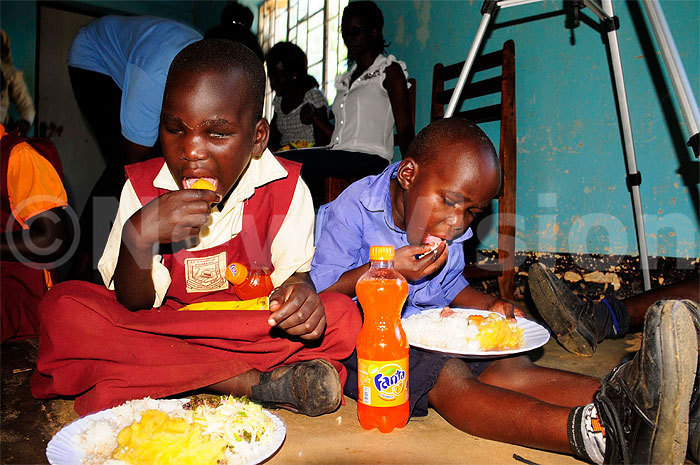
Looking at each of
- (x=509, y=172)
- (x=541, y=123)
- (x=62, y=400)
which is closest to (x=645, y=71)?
(x=541, y=123)

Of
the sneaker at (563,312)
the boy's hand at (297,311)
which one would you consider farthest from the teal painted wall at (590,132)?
the boy's hand at (297,311)

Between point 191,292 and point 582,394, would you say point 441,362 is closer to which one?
point 582,394

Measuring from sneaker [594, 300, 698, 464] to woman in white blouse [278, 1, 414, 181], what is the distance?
192cm

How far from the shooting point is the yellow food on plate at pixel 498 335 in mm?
1372

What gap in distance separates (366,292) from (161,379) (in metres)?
0.58

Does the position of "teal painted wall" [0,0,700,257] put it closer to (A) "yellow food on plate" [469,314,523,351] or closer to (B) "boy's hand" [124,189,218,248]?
(A) "yellow food on plate" [469,314,523,351]

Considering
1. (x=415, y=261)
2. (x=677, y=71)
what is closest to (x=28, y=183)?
(x=415, y=261)

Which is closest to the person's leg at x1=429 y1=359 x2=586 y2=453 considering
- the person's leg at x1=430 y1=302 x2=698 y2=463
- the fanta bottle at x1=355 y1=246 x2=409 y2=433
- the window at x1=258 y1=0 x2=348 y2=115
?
the person's leg at x1=430 y1=302 x2=698 y2=463

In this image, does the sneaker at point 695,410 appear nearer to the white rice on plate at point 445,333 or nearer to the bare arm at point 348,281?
the white rice on plate at point 445,333

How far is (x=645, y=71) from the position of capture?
2.34 m

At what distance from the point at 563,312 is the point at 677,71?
35.8 inches

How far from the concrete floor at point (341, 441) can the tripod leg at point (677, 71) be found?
122 cm

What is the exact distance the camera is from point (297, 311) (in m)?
1.18

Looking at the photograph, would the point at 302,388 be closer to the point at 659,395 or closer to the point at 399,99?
the point at 659,395
